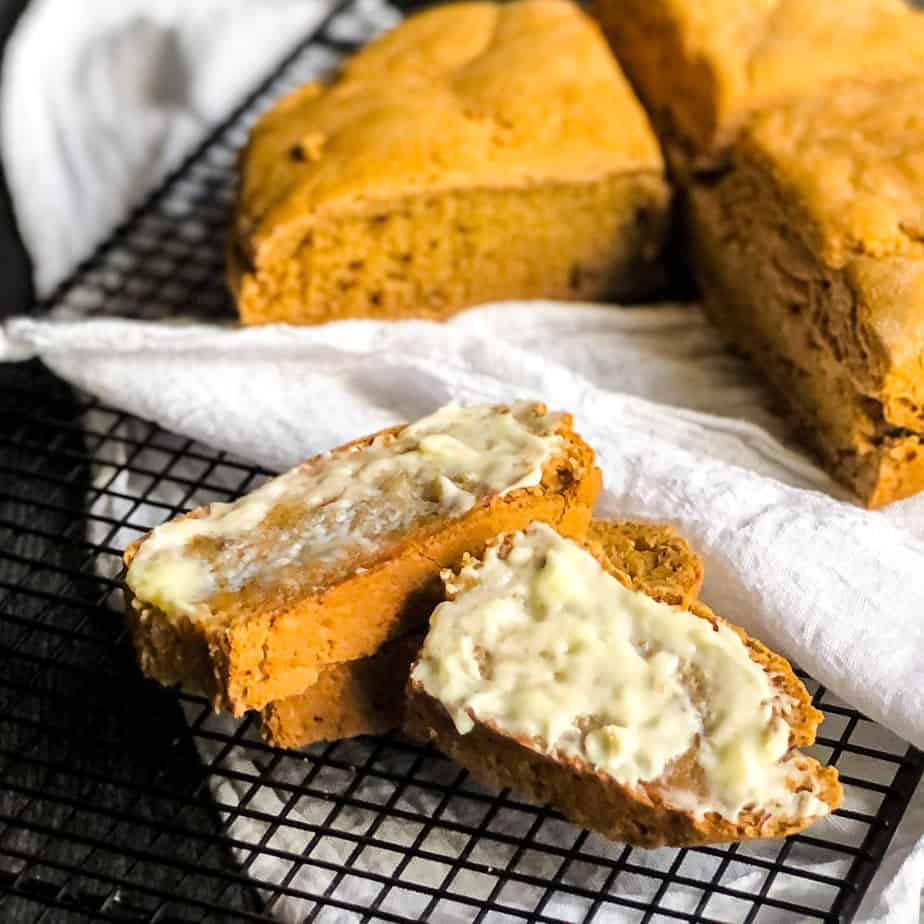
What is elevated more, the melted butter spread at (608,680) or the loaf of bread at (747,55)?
the loaf of bread at (747,55)

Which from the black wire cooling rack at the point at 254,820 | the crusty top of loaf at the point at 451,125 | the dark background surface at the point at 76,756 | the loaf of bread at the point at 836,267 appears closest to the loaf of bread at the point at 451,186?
the crusty top of loaf at the point at 451,125

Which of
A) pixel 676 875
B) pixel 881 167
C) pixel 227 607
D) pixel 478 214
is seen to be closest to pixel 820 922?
pixel 676 875

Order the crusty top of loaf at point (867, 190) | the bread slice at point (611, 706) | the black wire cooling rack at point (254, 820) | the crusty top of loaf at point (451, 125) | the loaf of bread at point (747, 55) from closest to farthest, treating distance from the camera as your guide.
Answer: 1. the bread slice at point (611, 706)
2. the black wire cooling rack at point (254, 820)
3. the crusty top of loaf at point (867, 190)
4. the crusty top of loaf at point (451, 125)
5. the loaf of bread at point (747, 55)

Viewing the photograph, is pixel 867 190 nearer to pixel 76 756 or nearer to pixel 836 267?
pixel 836 267

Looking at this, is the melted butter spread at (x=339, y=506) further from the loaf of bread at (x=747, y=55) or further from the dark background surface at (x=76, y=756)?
the loaf of bread at (x=747, y=55)

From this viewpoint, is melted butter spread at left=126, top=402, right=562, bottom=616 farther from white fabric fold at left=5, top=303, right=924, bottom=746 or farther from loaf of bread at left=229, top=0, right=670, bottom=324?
loaf of bread at left=229, top=0, right=670, bottom=324

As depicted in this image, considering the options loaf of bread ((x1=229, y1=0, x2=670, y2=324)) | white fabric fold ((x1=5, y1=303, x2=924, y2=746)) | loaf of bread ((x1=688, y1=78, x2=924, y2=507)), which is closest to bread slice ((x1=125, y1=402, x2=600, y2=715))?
white fabric fold ((x1=5, y1=303, x2=924, y2=746))
